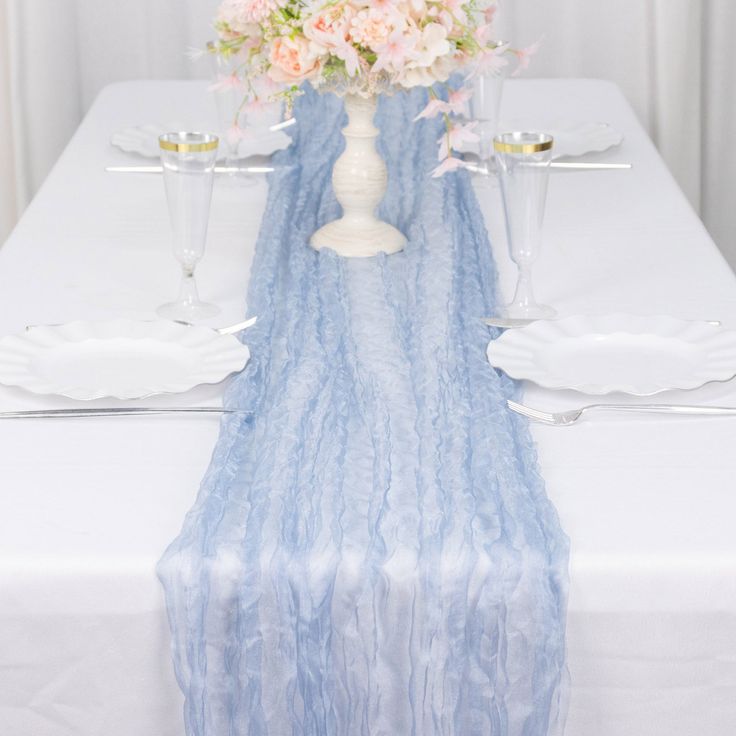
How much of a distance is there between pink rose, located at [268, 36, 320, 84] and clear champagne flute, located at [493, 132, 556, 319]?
233 millimetres

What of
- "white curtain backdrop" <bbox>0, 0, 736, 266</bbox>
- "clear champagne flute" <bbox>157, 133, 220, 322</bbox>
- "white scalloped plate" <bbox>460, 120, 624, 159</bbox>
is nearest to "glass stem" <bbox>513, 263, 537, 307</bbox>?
"clear champagne flute" <bbox>157, 133, 220, 322</bbox>

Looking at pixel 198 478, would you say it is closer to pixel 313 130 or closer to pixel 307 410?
pixel 307 410

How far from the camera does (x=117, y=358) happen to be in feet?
4.56

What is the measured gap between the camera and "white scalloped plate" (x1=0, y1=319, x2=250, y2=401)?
1.31 metres

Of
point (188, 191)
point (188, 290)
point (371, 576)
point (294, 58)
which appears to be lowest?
point (371, 576)

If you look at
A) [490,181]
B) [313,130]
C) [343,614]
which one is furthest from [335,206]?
[343,614]

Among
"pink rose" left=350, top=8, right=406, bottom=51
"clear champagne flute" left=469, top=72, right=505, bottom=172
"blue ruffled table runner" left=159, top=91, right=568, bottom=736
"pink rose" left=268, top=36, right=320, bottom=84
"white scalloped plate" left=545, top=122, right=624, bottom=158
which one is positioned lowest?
"blue ruffled table runner" left=159, top=91, right=568, bottom=736

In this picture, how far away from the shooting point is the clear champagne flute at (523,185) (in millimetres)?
1423

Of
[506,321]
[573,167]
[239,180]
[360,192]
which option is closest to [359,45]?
[360,192]

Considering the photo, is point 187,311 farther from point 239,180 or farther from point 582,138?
point 582,138

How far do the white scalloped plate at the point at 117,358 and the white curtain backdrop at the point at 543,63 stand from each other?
1912 millimetres

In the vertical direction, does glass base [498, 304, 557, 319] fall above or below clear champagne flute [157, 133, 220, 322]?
below

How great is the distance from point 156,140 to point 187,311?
766mm

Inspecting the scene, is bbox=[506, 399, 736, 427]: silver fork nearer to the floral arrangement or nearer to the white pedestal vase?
the floral arrangement
